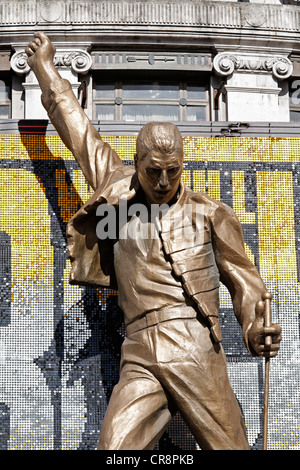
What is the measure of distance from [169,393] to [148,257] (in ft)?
3.77

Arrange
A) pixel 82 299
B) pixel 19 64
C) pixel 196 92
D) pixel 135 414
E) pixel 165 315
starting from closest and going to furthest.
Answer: pixel 135 414, pixel 165 315, pixel 82 299, pixel 19 64, pixel 196 92

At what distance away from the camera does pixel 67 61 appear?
13297mm

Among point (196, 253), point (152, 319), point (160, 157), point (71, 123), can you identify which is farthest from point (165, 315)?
point (71, 123)

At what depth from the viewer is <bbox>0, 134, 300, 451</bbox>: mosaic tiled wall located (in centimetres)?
995

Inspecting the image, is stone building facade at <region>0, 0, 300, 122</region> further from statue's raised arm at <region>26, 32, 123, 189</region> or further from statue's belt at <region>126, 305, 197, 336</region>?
statue's belt at <region>126, 305, 197, 336</region>

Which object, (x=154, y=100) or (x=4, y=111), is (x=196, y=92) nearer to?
(x=154, y=100)

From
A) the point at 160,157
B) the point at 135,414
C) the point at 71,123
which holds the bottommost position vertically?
the point at 135,414

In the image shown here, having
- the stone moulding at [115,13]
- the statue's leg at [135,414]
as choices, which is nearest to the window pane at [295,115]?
the stone moulding at [115,13]

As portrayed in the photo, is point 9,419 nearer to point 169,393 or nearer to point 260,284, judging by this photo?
point 169,393

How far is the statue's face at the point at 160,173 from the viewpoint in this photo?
8211 millimetres

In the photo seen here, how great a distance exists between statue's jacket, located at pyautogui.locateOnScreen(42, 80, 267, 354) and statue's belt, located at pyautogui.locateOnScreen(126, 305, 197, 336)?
10 cm

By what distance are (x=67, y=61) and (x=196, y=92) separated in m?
1.79

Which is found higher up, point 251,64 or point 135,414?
point 251,64

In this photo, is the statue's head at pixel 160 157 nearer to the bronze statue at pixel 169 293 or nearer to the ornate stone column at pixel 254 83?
the bronze statue at pixel 169 293
